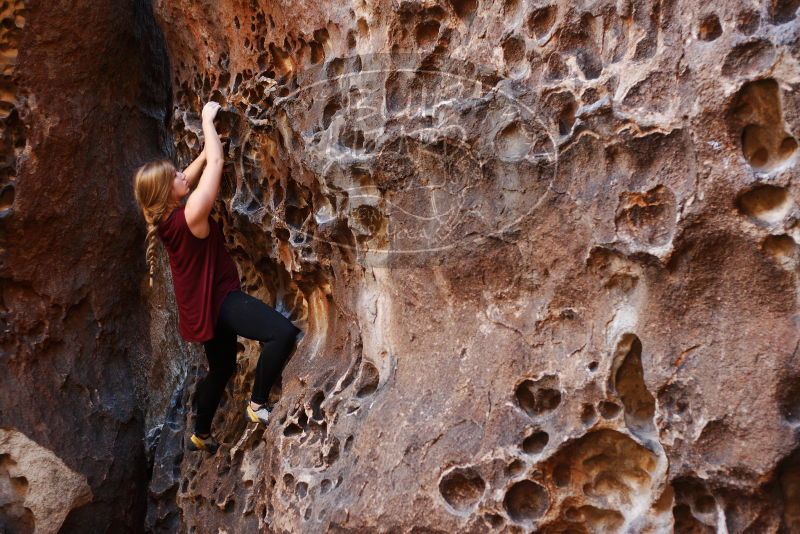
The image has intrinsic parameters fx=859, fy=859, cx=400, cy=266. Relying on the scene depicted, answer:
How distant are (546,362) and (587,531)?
1.44 ft

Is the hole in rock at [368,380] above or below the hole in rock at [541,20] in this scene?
below

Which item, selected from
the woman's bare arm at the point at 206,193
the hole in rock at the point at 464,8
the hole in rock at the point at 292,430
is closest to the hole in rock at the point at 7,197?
the woman's bare arm at the point at 206,193

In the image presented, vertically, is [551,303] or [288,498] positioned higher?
[551,303]

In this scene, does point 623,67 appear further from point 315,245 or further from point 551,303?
point 315,245

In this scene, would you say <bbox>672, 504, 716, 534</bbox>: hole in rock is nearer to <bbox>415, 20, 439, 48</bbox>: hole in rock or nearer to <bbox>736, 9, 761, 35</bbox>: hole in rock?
<bbox>736, 9, 761, 35</bbox>: hole in rock

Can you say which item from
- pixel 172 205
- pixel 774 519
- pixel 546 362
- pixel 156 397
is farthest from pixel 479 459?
pixel 156 397

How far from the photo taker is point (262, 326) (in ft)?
9.36

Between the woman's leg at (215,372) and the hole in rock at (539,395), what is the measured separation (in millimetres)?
1097

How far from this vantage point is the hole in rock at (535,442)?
2195 mm

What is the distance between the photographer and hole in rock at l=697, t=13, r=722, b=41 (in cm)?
196

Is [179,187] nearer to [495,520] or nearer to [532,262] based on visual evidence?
[532,262]

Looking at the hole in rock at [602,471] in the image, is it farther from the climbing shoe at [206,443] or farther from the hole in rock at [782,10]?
the climbing shoe at [206,443]

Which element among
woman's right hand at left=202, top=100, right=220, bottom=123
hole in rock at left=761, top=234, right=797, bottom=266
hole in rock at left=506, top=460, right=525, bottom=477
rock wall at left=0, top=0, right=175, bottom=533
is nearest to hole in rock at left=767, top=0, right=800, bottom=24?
hole in rock at left=761, top=234, right=797, bottom=266

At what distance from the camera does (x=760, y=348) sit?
1.94 meters
